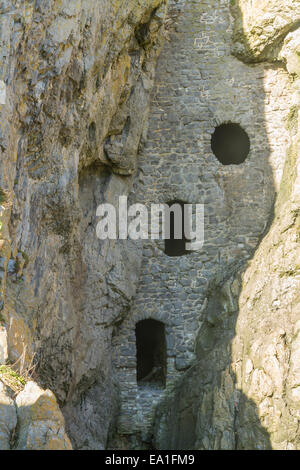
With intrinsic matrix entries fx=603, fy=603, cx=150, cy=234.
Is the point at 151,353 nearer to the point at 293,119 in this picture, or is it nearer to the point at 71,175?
the point at 71,175

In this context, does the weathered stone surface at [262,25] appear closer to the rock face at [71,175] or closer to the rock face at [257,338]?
the rock face at [257,338]

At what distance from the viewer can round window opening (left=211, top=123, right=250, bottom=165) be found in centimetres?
1530

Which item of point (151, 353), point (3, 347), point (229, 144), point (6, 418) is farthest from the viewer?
point (151, 353)

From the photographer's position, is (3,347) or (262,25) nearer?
(3,347)

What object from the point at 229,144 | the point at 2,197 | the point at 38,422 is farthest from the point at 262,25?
the point at 38,422

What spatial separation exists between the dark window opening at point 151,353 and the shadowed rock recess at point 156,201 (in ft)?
0.25

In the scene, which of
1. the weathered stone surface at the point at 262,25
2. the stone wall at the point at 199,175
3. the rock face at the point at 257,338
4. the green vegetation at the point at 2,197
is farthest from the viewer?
the weathered stone surface at the point at 262,25

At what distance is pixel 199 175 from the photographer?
1452cm

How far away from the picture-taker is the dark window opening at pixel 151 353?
1460cm

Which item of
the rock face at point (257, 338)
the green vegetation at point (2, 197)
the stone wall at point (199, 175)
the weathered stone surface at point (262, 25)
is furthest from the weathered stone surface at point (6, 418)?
the weathered stone surface at point (262, 25)

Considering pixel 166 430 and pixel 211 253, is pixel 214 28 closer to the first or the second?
pixel 211 253

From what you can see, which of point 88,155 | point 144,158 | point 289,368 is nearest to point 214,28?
point 144,158

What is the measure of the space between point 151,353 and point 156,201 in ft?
13.3

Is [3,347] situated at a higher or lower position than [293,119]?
lower
